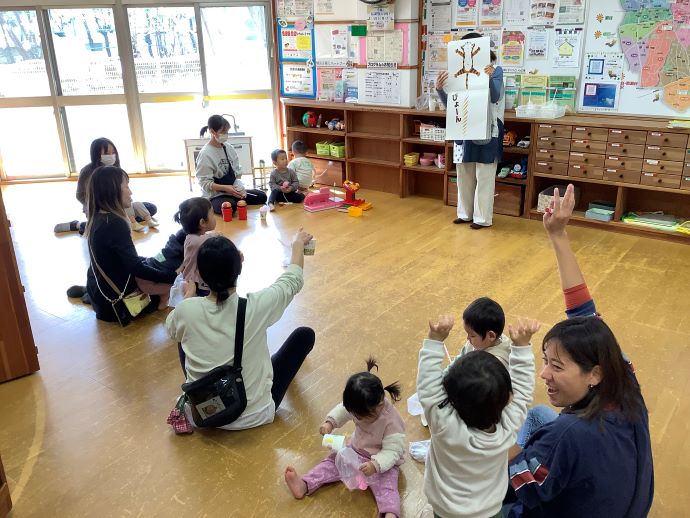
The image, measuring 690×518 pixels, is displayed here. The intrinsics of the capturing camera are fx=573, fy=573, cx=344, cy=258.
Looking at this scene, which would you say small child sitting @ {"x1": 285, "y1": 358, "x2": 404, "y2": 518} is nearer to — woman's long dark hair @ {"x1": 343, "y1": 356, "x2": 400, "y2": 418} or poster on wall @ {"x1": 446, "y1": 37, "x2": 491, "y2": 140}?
woman's long dark hair @ {"x1": 343, "y1": 356, "x2": 400, "y2": 418}

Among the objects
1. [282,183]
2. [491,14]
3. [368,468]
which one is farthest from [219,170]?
[368,468]

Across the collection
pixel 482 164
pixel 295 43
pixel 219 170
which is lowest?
pixel 219 170

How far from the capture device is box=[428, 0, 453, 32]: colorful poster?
18.5 feet

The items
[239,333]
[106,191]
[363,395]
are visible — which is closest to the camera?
[363,395]

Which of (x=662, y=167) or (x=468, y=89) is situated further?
(x=468, y=89)

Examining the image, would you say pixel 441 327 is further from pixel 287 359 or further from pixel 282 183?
pixel 282 183

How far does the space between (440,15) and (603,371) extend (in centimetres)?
508

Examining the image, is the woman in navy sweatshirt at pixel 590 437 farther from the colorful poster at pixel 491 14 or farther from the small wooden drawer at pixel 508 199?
the colorful poster at pixel 491 14

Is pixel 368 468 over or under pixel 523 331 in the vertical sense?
under

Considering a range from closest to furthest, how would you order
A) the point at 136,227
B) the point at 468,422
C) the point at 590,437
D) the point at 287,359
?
the point at 590,437
the point at 468,422
the point at 287,359
the point at 136,227

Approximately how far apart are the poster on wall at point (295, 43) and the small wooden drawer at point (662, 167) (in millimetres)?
3866

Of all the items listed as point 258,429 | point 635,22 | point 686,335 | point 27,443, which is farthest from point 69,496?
point 635,22

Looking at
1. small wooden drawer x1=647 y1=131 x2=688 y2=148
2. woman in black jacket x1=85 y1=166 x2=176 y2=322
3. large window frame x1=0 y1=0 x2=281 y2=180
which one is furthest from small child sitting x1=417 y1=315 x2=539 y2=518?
large window frame x1=0 y1=0 x2=281 y2=180

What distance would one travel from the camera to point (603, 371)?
4.63 ft
